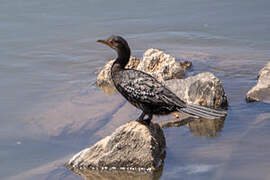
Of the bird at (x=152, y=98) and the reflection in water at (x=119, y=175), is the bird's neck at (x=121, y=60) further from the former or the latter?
the reflection in water at (x=119, y=175)

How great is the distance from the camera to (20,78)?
10055 millimetres

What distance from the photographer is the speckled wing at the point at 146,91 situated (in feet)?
19.7

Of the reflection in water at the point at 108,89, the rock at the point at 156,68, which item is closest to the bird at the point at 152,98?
the reflection in water at the point at 108,89

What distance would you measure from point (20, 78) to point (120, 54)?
4210mm

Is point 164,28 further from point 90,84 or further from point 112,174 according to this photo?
point 112,174

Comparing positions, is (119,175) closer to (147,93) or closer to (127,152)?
(127,152)

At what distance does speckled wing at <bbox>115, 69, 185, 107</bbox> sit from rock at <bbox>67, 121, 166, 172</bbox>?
0.34 metres

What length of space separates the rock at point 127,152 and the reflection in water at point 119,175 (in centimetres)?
7

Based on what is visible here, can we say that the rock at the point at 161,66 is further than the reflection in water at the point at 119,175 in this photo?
Yes

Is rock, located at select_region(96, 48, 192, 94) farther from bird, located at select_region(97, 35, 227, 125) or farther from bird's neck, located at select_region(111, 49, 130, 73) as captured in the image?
bird, located at select_region(97, 35, 227, 125)

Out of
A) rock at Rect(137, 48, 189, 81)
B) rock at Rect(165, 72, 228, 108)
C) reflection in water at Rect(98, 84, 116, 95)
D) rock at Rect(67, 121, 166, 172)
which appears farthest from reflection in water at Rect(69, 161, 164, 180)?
rock at Rect(137, 48, 189, 81)

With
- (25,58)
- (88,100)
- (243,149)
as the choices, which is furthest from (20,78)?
(243,149)

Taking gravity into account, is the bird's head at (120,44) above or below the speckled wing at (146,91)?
above

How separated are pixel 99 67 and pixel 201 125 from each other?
4.33 m
